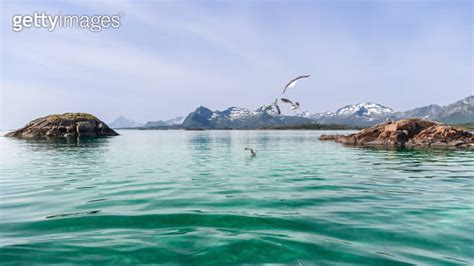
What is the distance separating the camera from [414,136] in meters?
61.3

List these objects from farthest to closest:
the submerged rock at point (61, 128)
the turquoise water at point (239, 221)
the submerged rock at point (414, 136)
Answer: the submerged rock at point (61, 128) < the submerged rock at point (414, 136) < the turquoise water at point (239, 221)

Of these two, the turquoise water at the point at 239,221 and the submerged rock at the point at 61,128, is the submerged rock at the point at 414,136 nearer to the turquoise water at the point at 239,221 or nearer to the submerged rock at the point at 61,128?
the turquoise water at the point at 239,221

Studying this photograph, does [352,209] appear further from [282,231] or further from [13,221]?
[13,221]

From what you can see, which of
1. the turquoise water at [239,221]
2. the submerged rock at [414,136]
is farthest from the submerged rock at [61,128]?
the turquoise water at [239,221]

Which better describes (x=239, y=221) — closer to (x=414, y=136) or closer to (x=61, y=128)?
(x=414, y=136)

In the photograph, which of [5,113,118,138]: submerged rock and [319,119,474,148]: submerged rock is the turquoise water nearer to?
[319,119,474,148]: submerged rock

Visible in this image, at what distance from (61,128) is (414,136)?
106946 mm

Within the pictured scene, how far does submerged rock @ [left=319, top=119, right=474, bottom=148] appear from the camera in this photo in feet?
184

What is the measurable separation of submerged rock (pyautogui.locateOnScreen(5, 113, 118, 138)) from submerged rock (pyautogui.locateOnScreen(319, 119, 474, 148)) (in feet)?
296

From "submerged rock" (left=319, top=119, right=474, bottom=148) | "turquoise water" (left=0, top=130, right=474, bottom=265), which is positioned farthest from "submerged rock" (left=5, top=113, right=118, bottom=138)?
"turquoise water" (left=0, top=130, right=474, bottom=265)

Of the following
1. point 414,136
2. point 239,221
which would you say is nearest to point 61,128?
point 414,136

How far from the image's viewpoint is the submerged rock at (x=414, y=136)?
2213 inches

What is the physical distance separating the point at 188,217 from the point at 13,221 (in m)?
6.35

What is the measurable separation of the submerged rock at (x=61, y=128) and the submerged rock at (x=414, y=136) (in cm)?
9016
